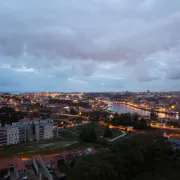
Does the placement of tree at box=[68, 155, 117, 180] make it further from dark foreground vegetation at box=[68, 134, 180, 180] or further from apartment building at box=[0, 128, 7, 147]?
apartment building at box=[0, 128, 7, 147]

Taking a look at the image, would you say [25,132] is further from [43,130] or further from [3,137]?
[3,137]

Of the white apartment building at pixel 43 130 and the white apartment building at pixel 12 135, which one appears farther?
the white apartment building at pixel 43 130

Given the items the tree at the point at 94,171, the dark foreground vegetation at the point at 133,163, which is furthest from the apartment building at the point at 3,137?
the tree at the point at 94,171

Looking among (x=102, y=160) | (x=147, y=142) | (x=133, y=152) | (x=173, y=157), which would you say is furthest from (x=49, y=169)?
(x=173, y=157)

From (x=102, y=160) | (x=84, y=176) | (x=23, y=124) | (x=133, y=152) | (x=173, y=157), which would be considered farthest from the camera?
(x=23, y=124)

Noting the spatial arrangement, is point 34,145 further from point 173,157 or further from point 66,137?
point 173,157

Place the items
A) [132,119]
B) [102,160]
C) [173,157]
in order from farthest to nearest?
[132,119] → [173,157] → [102,160]

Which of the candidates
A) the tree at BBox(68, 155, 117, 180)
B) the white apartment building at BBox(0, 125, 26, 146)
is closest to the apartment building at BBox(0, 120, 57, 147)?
the white apartment building at BBox(0, 125, 26, 146)

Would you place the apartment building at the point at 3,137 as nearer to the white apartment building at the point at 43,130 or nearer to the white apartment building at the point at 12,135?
the white apartment building at the point at 12,135

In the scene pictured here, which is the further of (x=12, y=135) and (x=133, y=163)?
(x=12, y=135)

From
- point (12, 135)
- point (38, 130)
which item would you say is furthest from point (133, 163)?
point (12, 135)

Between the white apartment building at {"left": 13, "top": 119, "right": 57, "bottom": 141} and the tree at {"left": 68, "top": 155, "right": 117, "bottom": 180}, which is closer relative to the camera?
the tree at {"left": 68, "top": 155, "right": 117, "bottom": 180}
